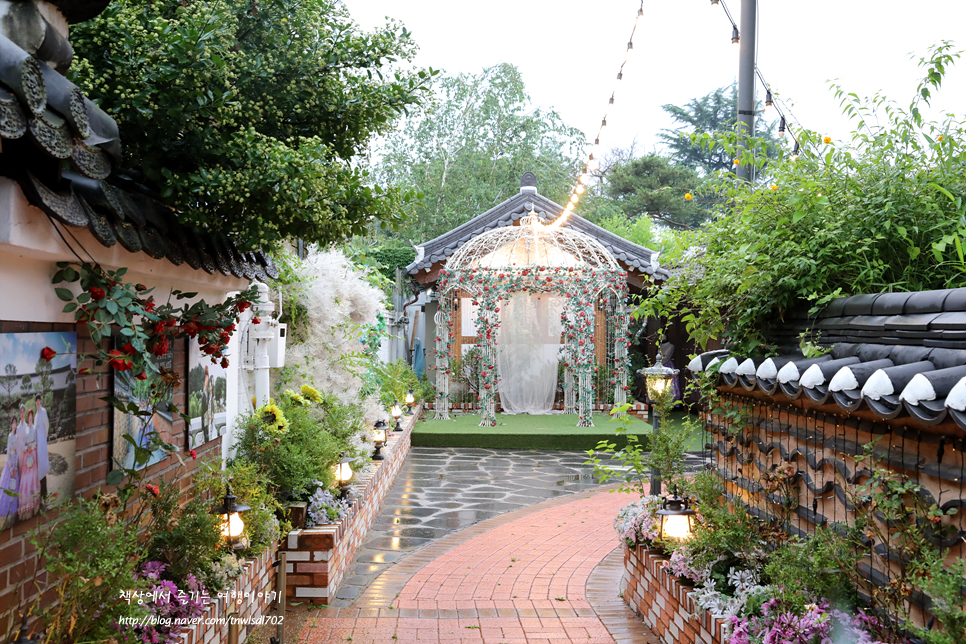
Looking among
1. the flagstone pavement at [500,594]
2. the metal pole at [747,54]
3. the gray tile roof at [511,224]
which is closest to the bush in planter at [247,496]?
the flagstone pavement at [500,594]

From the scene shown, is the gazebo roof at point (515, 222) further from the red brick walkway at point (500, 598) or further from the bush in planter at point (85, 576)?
the bush in planter at point (85, 576)

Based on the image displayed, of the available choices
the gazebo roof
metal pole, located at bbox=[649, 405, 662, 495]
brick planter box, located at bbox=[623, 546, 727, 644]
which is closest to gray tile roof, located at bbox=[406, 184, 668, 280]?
the gazebo roof

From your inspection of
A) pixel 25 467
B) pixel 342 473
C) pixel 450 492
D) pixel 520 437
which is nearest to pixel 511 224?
pixel 520 437

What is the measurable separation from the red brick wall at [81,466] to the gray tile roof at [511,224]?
12.9 metres

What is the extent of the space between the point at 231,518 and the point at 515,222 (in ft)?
48.0

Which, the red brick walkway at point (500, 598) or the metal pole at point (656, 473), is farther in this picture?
the metal pole at point (656, 473)

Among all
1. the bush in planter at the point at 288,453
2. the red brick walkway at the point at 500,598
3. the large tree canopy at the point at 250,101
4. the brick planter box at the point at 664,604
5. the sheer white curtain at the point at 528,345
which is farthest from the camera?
the sheer white curtain at the point at 528,345

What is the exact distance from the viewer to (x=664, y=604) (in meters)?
5.12

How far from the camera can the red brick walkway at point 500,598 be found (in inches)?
208

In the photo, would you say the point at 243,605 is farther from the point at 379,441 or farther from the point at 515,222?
the point at 515,222

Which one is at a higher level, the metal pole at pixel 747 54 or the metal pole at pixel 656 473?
the metal pole at pixel 747 54

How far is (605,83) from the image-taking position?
7652mm

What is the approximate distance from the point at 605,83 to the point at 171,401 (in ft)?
18.1

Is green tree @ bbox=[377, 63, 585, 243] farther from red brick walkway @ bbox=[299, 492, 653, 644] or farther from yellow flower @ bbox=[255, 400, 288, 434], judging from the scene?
yellow flower @ bbox=[255, 400, 288, 434]
